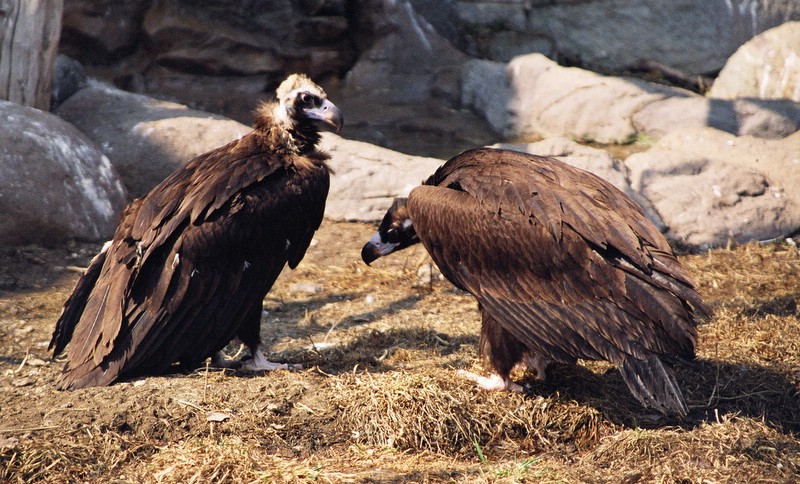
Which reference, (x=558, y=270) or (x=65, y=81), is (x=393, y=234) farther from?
(x=65, y=81)

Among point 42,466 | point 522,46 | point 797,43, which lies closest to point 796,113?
point 797,43

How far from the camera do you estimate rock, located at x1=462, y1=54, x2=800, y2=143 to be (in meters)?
8.95

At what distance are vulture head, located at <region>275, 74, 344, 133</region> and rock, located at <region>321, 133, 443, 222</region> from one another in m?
2.42

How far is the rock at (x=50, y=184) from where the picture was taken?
6.32m

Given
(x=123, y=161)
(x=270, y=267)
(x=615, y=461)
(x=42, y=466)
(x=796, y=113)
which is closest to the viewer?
(x=42, y=466)

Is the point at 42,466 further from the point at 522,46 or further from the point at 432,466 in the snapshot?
the point at 522,46

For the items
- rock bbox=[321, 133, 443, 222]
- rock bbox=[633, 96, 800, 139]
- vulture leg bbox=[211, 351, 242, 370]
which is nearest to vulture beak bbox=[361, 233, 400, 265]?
vulture leg bbox=[211, 351, 242, 370]

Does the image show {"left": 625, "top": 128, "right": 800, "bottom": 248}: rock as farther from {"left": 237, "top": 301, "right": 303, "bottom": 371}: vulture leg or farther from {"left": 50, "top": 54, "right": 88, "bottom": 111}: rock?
{"left": 50, "top": 54, "right": 88, "bottom": 111}: rock

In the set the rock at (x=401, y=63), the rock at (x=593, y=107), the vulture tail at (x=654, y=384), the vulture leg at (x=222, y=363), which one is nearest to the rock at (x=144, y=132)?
the vulture leg at (x=222, y=363)

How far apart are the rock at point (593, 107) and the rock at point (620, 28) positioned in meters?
1.38

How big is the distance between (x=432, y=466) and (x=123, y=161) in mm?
4689

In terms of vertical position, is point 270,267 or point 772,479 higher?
point 270,267

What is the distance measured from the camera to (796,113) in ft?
29.1

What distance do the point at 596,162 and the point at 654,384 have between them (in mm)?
3959
